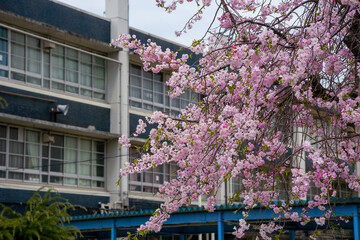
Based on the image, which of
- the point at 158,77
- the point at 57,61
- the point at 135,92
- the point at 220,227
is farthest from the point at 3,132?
the point at 158,77

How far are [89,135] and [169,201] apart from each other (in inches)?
511

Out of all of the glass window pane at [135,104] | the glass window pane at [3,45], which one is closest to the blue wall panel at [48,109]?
the glass window pane at [3,45]

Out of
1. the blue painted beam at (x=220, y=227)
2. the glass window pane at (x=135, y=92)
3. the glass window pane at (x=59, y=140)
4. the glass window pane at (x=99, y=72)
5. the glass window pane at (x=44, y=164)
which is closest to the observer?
the blue painted beam at (x=220, y=227)

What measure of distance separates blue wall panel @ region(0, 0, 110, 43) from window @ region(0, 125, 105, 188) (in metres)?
3.68

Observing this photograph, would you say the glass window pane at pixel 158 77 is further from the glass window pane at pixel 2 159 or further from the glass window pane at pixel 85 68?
the glass window pane at pixel 2 159

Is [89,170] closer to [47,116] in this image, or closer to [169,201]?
[47,116]

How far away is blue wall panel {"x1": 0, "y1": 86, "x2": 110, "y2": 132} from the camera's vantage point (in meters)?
20.3

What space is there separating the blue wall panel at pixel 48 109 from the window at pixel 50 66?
478 mm

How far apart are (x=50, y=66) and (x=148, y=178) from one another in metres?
6.18

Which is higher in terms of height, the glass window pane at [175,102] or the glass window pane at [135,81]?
the glass window pane at [135,81]

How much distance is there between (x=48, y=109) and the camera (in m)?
21.5

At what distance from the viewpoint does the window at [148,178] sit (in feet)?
81.3

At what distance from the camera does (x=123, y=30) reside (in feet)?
80.3

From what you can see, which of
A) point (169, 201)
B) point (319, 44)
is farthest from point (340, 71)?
point (169, 201)
